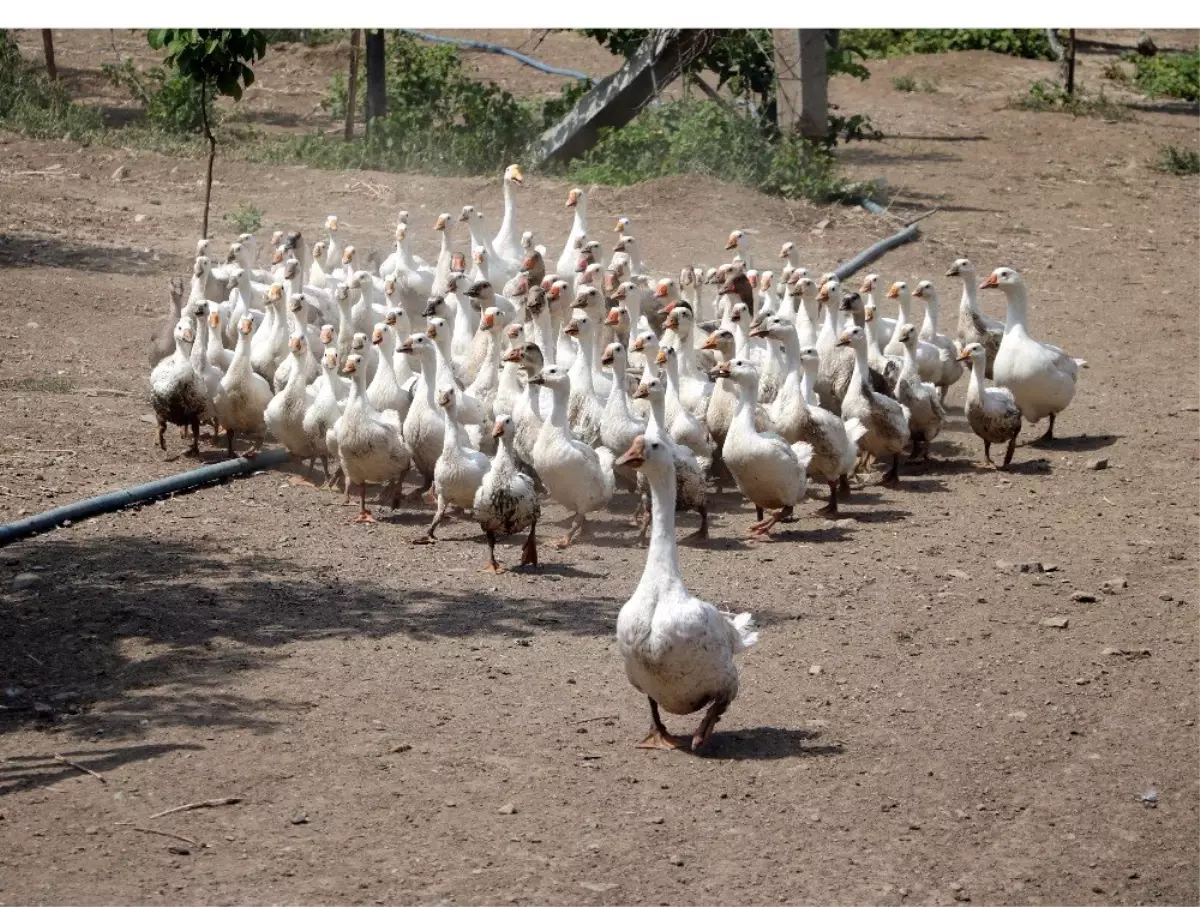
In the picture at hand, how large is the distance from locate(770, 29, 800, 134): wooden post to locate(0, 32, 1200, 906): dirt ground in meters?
6.28

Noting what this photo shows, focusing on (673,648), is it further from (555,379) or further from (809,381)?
(809,381)

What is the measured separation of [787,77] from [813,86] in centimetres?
35

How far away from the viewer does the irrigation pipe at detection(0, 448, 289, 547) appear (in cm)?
837

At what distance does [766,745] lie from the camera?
6223 millimetres

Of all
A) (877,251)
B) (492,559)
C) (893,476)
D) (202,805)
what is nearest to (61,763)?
(202,805)

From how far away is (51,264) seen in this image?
46.4 ft

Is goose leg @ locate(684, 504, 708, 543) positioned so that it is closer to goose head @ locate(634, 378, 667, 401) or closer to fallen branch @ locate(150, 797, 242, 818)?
goose head @ locate(634, 378, 667, 401)

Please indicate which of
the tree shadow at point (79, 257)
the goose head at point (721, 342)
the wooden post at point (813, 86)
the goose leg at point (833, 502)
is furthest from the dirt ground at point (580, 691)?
the wooden post at point (813, 86)

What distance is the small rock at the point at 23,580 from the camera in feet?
25.1

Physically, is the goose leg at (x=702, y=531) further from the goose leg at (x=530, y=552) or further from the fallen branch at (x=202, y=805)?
the fallen branch at (x=202, y=805)

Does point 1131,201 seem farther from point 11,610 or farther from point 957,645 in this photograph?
point 11,610

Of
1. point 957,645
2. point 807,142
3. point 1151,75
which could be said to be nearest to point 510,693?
point 957,645

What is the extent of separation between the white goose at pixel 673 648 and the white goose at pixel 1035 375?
16.1 feet
